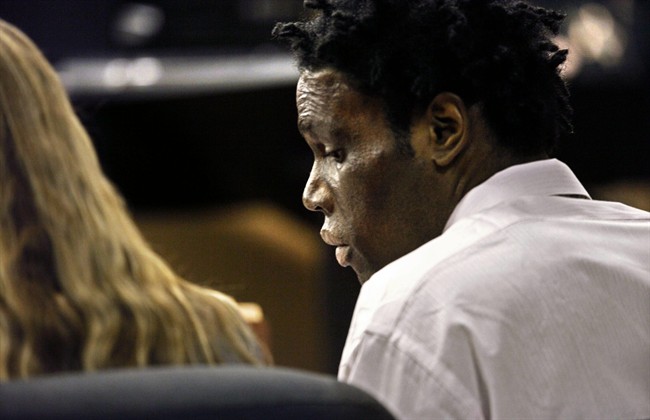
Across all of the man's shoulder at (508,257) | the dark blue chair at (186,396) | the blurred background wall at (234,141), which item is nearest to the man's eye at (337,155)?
the man's shoulder at (508,257)

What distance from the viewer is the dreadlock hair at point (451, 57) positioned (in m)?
1.39

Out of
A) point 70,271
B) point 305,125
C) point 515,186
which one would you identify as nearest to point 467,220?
point 515,186

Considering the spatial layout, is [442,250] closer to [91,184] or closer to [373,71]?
[373,71]

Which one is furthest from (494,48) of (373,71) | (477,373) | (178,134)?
(178,134)

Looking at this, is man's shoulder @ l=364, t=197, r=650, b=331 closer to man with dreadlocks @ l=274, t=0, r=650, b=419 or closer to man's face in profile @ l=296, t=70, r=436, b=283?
man with dreadlocks @ l=274, t=0, r=650, b=419

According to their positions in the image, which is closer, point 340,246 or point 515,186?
point 515,186

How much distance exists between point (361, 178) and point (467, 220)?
0.60 feet

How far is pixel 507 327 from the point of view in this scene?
120cm

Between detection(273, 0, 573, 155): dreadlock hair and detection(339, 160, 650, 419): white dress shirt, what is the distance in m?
0.16

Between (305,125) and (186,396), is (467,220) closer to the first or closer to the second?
(305,125)

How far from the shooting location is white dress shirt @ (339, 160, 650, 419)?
1.19 meters

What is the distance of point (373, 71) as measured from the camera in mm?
1407

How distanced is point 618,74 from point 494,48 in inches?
110

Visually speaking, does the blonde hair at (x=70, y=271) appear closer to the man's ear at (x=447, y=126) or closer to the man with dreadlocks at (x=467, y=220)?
the man with dreadlocks at (x=467, y=220)
